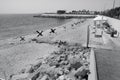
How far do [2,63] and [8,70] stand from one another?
66.9 inches

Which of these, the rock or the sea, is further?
the sea

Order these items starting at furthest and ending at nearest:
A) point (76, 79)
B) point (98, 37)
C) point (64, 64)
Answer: point (98, 37) → point (64, 64) → point (76, 79)

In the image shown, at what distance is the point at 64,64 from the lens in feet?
25.9

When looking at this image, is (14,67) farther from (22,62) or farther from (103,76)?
(103,76)

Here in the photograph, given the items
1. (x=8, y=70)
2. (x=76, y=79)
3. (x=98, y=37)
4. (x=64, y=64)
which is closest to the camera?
(x=76, y=79)

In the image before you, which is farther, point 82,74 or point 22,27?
point 22,27

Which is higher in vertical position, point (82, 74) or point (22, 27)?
point (22, 27)

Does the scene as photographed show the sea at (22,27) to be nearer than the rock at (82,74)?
No

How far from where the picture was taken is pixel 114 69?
228 inches

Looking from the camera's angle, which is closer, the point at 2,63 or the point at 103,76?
the point at 103,76

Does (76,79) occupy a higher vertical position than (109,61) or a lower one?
lower

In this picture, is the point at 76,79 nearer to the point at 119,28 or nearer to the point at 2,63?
the point at 2,63

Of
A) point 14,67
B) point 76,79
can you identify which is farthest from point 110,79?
point 14,67

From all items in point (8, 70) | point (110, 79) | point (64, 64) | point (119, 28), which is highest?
point (119, 28)
